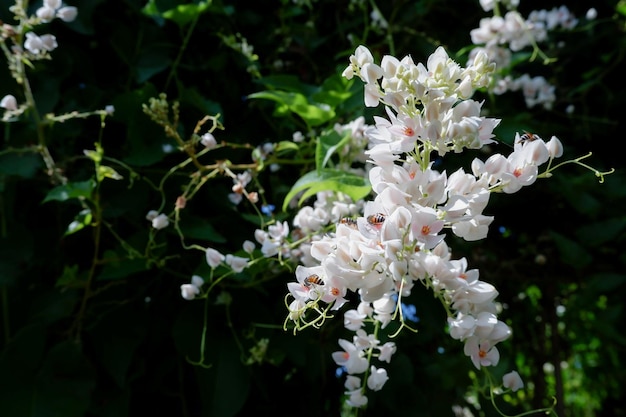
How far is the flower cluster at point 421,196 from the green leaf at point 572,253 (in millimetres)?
788

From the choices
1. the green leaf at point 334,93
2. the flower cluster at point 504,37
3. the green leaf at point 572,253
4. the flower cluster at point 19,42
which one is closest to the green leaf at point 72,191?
the flower cluster at point 19,42

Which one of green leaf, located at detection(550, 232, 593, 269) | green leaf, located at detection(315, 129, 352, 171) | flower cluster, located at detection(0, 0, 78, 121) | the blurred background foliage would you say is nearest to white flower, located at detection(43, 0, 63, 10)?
flower cluster, located at detection(0, 0, 78, 121)

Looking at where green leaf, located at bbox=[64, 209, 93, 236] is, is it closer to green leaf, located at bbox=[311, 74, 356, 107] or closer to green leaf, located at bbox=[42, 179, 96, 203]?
green leaf, located at bbox=[42, 179, 96, 203]

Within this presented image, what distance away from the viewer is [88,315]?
1039 millimetres

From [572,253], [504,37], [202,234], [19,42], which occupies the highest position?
[19,42]

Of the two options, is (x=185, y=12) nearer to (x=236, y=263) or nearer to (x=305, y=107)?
(x=305, y=107)

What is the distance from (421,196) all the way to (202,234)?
483 mm

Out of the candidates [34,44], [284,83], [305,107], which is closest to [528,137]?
[305,107]

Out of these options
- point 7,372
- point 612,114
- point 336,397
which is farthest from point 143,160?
point 612,114

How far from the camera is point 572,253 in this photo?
127 centimetres

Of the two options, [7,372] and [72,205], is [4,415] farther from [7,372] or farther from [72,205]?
[72,205]

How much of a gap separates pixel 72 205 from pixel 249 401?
1.48 feet

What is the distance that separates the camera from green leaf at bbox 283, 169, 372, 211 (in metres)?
0.74

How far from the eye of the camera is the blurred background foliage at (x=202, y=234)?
979 mm
